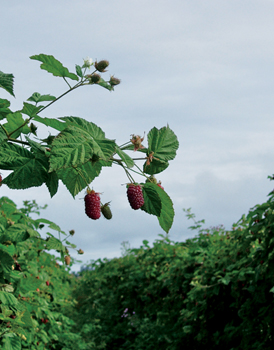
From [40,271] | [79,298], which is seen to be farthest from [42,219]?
[79,298]

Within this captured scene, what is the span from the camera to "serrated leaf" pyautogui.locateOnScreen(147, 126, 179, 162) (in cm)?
147

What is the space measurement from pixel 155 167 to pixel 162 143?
95 millimetres

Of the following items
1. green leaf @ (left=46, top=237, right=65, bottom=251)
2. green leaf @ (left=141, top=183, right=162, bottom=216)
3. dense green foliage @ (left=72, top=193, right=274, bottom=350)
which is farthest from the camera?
dense green foliage @ (left=72, top=193, right=274, bottom=350)

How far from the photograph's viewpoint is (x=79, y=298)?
8.09 m

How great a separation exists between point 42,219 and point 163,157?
1654 millimetres

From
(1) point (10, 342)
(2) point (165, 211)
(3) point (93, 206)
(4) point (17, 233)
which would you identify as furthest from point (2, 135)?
(1) point (10, 342)

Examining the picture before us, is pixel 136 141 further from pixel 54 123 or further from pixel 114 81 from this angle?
pixel 114 81

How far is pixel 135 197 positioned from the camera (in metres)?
1.35

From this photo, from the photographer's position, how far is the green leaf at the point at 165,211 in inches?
55.2

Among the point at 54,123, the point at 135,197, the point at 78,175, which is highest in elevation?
the point at 54,123

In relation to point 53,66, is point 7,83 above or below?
below

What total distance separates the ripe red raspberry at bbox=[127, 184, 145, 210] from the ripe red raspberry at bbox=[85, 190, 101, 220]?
0.17m

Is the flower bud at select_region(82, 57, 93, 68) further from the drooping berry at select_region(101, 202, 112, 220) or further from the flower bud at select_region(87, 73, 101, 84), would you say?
the drooping berry at select_region(101, 202, 112, 220)

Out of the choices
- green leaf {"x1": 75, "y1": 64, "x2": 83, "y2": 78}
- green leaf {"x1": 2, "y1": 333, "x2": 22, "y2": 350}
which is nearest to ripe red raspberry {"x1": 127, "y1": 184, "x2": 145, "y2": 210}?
green leaf {"x1": 75, "y1": 64, "x2": 83, "y2": 78}
